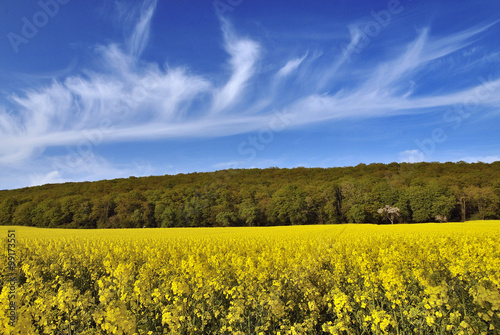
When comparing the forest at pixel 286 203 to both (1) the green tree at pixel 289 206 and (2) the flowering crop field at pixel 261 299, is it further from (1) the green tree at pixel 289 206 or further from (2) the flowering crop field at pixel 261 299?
(2) the flowering crop field at pixel 261 299

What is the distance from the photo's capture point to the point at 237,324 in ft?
16.0

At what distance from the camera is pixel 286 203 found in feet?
184

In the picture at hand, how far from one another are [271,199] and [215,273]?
52.6 meters

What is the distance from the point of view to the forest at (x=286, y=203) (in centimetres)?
5197

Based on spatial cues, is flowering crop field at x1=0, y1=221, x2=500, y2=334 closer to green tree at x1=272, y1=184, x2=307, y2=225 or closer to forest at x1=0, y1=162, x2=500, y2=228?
green tree at x1=272, y1=184, x2=307, y2=225

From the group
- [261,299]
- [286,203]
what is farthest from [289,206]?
[261,299]

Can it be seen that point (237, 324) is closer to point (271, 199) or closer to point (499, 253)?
point (499, 253)

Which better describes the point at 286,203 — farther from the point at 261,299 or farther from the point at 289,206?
the point at 261,299

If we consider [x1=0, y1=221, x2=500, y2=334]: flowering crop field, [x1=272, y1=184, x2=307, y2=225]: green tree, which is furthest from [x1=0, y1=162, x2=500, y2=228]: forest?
[x1=0, y1=221, x2=500, y2=334]: flowering crop field

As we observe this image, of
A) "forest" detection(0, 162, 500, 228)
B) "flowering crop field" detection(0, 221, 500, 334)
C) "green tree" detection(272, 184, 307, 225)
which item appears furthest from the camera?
"green tree" detection(272, 184, 307, 225)

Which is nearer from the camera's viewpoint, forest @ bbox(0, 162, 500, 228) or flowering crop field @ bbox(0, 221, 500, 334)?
flowering crop field @ bbox(0, 221, 500, 334)

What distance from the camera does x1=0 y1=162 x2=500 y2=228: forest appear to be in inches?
2046

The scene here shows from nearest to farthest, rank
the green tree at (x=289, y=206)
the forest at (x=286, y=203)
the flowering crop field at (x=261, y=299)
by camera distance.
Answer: the flowering crop field at (x=261, y=299) → the forest at (x=286, y=203) → the green tree at (x=289, y=206)

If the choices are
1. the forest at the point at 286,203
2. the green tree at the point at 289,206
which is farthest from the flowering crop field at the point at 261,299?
the forest at the point at 286,203
